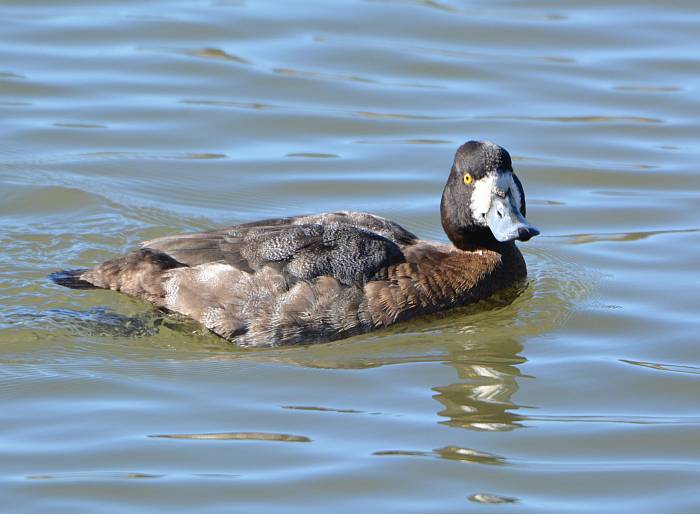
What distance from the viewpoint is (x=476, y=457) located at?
6.32 meters

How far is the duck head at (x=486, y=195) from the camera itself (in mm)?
8094

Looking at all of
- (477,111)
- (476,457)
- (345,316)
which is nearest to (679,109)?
(477,111)

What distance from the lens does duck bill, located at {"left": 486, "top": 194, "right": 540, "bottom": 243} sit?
8031mm

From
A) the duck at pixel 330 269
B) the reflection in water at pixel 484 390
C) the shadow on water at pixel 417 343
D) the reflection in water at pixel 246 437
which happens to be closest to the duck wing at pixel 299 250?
the duck at pixel 330 269

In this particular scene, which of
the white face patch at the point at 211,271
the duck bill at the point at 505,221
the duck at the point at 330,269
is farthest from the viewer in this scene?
the duck bill at the point at 505,221

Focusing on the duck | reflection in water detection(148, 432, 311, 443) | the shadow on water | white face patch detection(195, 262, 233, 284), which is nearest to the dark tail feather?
the duck

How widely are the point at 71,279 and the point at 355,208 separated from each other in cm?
267

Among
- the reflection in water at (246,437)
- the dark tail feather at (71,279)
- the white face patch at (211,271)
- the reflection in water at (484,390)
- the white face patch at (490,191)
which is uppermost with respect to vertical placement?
the white face patch at (490,191)

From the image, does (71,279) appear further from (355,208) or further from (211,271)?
(355,208)

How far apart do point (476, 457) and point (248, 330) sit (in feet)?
6.40

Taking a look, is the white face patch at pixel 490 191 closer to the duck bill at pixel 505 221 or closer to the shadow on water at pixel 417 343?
the duck bill at pixel 505 221

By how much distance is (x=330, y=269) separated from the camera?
780 cm

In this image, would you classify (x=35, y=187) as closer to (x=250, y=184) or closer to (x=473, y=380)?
(x=250, y=184)

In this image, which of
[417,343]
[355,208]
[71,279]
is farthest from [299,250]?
[355,208]
